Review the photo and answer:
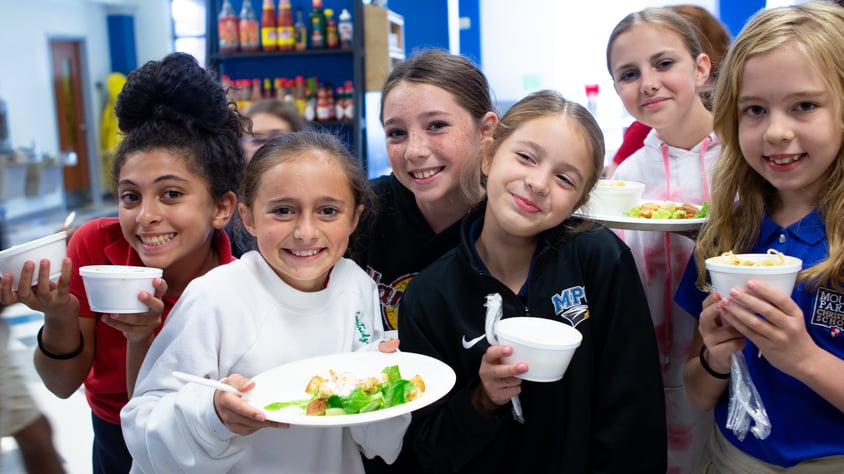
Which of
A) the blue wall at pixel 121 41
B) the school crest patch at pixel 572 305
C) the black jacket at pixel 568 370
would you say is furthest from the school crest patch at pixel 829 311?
the blue wall at pixel 121 41

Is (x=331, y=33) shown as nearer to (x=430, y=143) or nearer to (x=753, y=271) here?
(x=430, y=143)

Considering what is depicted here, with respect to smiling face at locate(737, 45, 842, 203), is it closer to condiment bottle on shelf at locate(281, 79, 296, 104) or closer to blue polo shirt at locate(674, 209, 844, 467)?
blue polo shirt at locate(674, 209, 844, 467)

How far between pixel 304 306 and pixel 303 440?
29 centimetres

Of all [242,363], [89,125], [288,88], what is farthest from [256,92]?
[89,125]

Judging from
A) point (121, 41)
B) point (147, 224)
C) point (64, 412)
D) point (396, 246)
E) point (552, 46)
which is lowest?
point (64, 412)

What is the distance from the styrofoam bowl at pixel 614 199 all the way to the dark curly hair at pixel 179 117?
1.01 meters

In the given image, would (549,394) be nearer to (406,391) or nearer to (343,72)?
(406,391)

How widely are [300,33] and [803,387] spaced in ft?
16.6

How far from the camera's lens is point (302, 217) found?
1498 mm

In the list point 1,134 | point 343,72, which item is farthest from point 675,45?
point 1,134

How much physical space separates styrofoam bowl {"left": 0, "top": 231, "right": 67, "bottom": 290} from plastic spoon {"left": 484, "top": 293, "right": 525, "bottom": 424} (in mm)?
966

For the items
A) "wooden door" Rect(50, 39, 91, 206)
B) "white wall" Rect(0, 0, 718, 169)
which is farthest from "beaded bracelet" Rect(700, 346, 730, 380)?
"wooden door" Rect(50, 39, 91, 206)

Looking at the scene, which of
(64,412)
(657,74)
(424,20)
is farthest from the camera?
(424,20)

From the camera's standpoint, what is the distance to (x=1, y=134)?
9516 millimetres
